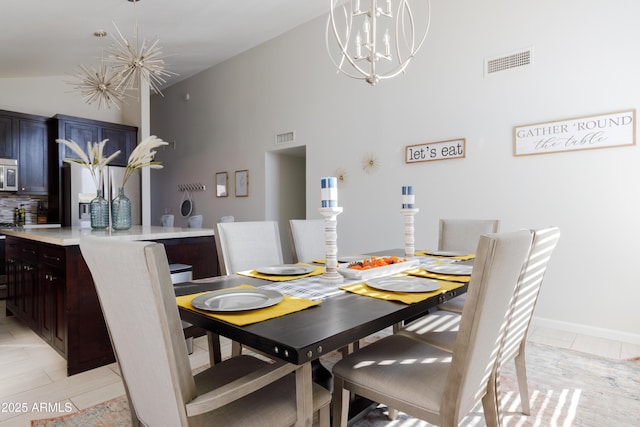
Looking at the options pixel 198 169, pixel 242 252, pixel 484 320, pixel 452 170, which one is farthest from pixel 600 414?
pixel 198 169

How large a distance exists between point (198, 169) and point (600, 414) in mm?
6511

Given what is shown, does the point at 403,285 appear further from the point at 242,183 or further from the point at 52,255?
the point at 242,183

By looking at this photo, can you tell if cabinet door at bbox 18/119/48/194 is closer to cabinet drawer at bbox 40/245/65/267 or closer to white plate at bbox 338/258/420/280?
cabinet drawer at bbox 40/245/65/267

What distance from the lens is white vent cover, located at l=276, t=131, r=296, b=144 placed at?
5379 millimetres

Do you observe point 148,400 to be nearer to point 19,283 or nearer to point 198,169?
point 19,283

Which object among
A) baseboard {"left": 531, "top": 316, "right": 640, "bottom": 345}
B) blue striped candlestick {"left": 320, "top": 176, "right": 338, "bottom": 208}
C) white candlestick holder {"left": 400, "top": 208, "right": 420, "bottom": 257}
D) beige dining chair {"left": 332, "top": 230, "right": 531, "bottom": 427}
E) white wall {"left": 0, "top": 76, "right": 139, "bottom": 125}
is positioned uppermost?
white wall {"left": 0, "top": 76, "right": 139, "bottom": 125}

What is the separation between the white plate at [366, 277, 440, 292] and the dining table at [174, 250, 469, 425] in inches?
1.7

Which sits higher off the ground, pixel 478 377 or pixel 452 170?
pixel 452 170

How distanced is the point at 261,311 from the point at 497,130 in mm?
3212

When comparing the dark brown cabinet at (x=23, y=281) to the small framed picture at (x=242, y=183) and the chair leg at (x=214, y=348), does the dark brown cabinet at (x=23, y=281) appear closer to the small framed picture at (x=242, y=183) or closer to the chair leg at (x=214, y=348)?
the chair leg at (x=214, y=348)

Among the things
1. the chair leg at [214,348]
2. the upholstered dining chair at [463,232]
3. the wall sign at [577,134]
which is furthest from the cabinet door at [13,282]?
the wall sign at [577,134]

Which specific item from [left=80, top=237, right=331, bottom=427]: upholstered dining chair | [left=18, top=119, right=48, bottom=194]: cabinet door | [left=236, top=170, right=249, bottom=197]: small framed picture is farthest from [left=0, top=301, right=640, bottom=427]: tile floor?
[left=236, top=170, right=249, bottom=197]: small framed picture

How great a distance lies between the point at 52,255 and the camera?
8.25ft

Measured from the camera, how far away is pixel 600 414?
190 centimetres
